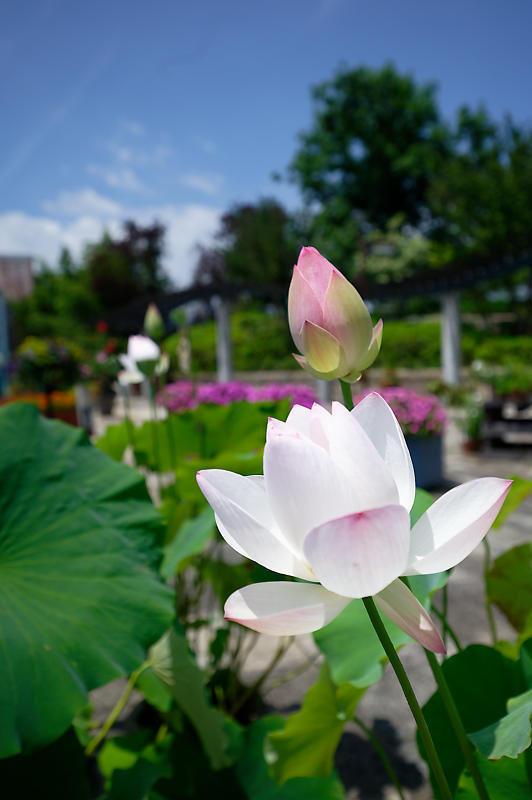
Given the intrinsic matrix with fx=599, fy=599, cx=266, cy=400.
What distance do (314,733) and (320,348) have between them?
570mm

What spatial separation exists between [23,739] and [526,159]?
14928mm

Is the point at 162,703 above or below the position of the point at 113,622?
below

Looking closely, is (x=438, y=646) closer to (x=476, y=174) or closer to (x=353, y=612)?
(x=353, y=612)

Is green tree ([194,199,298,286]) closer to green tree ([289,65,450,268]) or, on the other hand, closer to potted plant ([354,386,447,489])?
green tree ([289,65,450,268])

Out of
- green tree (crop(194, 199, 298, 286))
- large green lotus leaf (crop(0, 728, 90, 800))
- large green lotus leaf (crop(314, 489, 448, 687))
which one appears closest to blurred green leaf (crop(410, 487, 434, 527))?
large green lotus leaf (crop(314, 489, 448, 687))

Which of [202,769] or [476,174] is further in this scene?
[476,174]

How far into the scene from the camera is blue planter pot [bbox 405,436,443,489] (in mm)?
3881

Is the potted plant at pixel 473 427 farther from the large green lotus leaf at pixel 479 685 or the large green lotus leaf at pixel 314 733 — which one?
the large green lotus leaf at pixel 479 685

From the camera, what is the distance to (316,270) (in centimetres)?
36

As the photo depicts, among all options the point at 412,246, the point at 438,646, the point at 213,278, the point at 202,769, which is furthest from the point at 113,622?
the point at 213,278

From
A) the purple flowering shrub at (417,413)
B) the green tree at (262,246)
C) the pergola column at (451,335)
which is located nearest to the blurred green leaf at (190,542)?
the purple flowering shrub at (417,413)

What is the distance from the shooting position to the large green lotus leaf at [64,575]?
58cm

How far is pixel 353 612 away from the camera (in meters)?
0.59

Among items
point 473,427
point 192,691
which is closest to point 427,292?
point 473,427
